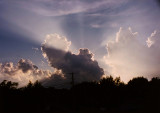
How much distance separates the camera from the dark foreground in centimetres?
→ 4366

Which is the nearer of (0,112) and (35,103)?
(0,112)

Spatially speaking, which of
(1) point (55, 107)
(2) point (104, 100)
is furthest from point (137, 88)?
(1) point (55, 107)

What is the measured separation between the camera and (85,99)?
187 ft

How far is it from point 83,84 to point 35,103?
25117mm

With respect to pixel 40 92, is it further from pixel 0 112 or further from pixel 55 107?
pixel 0 112

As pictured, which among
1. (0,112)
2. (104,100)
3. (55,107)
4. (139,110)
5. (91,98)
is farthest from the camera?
(91,98)

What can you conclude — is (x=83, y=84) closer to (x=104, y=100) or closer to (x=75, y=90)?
(x=75, y=90)

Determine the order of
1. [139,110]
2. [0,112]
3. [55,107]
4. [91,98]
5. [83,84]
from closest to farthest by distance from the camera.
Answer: [0,112] < [139,110] < [55,107] < [91,98] < [83,84]

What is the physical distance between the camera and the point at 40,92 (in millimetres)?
48188

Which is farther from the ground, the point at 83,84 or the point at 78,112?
the point at 83,84

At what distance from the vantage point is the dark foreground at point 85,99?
43.7 metres

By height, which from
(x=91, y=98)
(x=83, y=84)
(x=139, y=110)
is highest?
(x=83, y=84)

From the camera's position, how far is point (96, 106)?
53.7m

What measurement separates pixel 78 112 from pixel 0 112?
59.5 ft
